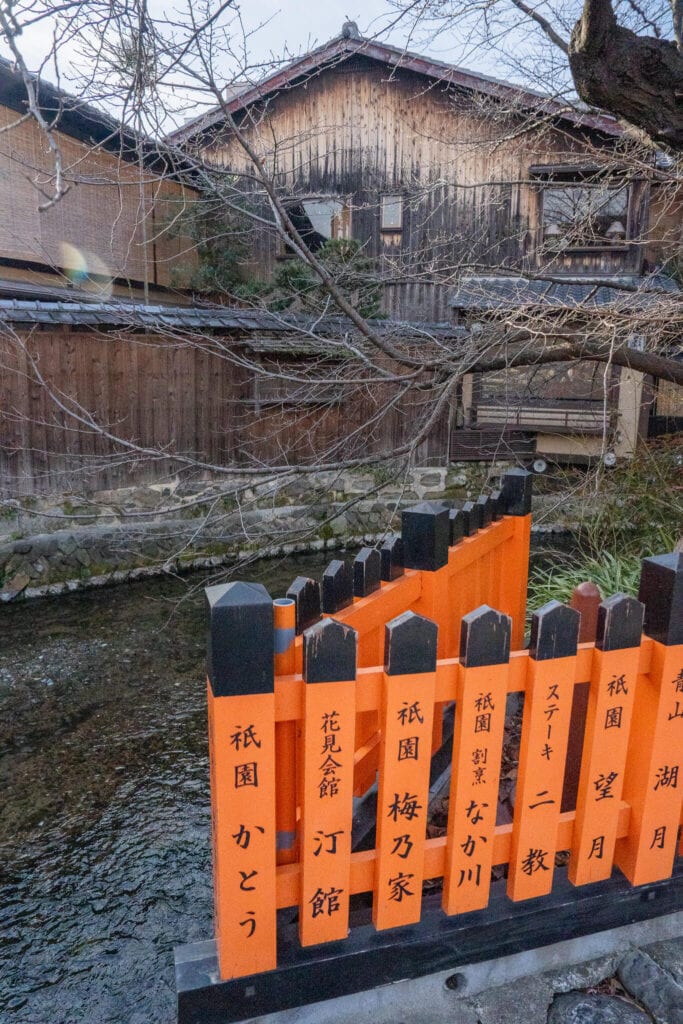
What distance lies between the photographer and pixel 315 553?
9.91m

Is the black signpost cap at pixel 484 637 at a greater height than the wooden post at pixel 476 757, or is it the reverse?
the black signpost cap at pixel 484 637

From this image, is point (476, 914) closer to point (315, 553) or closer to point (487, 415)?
point (315, 553)

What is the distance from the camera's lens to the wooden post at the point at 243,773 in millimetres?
1632

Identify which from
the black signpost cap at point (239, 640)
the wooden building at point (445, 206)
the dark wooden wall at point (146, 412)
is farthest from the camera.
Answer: the wooden building at point (445, 206)

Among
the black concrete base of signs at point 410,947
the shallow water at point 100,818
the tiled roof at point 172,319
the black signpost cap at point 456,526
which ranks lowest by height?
the shallow water at point 100,818

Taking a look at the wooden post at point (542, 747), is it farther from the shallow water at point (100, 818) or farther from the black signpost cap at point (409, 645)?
the shallow water at point (100, 818)

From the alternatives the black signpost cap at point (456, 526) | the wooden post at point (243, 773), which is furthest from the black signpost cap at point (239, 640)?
the black signpost cap at point (456, 526)

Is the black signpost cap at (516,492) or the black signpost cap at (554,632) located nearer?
the black signpost cap at (554,632)

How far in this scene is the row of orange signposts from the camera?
5.65 ft

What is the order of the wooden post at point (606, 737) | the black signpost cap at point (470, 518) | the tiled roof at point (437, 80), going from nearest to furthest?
the wooden post at point (606, 737) < the black signpost cap at point (470, 518) < the tiled roof at point (437, 80)

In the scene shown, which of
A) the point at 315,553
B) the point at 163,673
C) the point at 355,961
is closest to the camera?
the point at 355,961

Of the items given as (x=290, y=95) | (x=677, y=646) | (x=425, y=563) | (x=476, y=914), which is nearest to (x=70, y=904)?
(x=476, y=914)

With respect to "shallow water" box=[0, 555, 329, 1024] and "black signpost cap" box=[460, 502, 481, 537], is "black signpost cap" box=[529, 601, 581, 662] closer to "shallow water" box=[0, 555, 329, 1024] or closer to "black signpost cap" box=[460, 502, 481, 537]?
"black signpost cap" box=[460, 502, 481, 537]

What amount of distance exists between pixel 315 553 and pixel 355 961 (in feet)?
26.4
